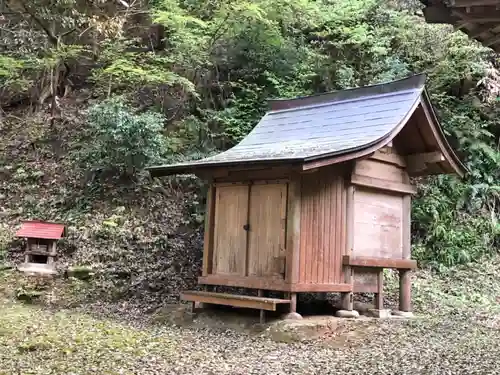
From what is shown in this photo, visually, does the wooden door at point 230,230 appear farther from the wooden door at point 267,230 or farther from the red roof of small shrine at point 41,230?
the red roof of small shrine at point 41,230

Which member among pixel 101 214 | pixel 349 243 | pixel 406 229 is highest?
pixel 101 214

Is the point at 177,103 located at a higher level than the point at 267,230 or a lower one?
higher

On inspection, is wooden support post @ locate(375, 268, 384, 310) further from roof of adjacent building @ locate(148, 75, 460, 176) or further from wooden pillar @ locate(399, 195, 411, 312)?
roof of adjacent building @ locate(148, 75, 460, 176)

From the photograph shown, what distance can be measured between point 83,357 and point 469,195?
34.8 feet

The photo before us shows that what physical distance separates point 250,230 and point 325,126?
2.39 metres

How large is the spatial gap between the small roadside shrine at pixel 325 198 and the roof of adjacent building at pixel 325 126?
2 centimetres

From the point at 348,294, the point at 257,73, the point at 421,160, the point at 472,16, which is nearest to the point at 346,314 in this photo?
the point at 348,294

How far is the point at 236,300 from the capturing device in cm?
845

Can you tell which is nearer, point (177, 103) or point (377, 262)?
point (377, 262)

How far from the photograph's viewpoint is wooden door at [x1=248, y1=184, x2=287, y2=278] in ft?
27.4

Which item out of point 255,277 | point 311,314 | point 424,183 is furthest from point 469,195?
point 255,277

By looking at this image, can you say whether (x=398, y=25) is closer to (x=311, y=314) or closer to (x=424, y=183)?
(x=424, y=183)

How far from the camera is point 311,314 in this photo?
902cm

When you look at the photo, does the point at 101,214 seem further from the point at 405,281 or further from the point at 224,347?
the point at 405,281
